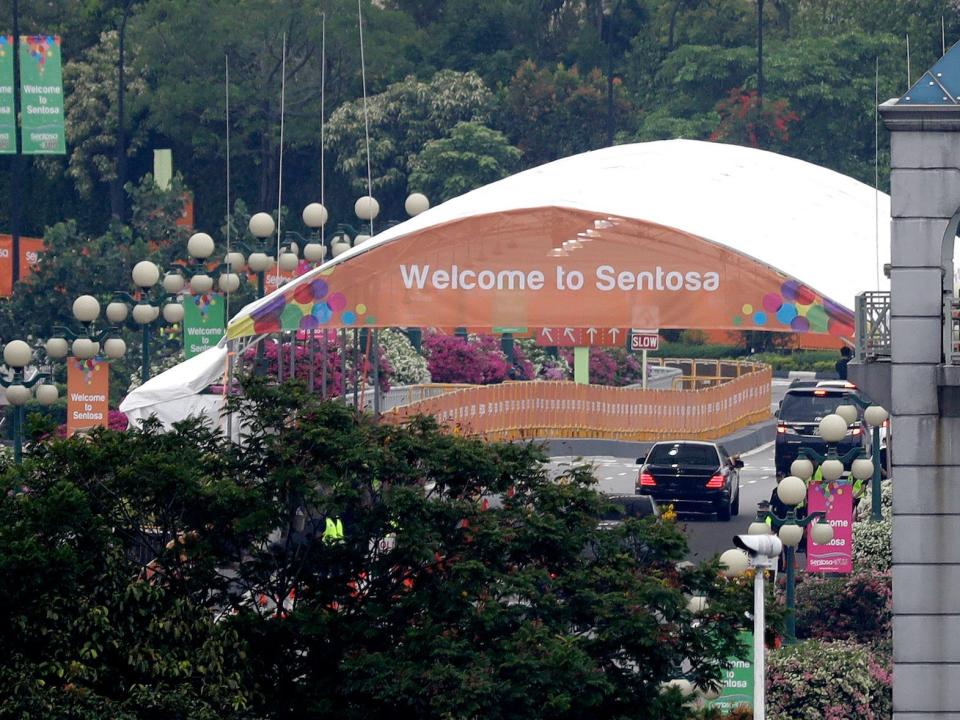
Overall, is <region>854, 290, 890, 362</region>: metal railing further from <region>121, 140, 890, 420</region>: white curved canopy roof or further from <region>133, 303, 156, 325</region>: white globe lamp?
<region>133, 303, 156, 325</region>: white globe lamp

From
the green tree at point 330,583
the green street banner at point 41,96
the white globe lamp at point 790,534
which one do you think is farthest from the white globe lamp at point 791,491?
the green street banner at point 41,96

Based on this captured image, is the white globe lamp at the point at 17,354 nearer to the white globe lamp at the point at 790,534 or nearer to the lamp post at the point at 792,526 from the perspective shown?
the lamp post at the point at 792,526

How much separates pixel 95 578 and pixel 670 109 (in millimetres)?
73025

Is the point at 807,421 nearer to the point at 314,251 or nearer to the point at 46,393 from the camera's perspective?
the point at 314,251

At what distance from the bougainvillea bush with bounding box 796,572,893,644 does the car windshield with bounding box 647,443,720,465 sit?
964 cm

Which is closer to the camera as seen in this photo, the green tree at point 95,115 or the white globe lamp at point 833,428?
the white globe lamp at point 833,428

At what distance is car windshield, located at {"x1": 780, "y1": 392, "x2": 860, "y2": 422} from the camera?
4772cm

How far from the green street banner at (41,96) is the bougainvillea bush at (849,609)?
3172 cm

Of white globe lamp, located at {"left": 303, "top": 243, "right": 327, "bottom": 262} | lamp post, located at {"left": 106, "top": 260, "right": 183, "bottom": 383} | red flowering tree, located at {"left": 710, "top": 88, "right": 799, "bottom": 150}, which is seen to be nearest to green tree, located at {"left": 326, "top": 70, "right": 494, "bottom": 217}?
red flowering tree, located at {"left": 710, "top": 88, "right": 799, "bottom": 150}

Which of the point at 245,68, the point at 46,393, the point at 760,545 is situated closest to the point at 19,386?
the point at 46,393

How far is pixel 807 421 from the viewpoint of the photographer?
156 feet

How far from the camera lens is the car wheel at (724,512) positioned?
43.9m

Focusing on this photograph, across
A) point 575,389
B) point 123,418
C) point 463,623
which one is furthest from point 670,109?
point 463,623

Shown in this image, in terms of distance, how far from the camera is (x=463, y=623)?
22859 millimetres
